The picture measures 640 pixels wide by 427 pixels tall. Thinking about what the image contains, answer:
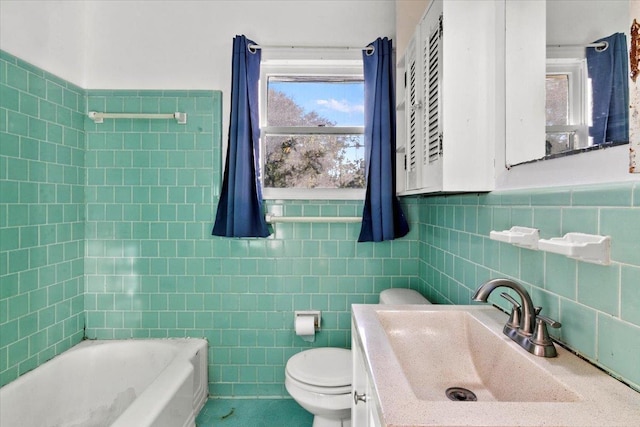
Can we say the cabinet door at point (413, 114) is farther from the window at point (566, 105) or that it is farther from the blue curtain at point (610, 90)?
the blue curtain at point (610, 90)

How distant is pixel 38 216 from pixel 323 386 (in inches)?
67.3

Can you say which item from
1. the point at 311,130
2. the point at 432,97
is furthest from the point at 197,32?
the point at 432,97

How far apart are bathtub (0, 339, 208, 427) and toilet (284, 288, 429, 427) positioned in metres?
0.55

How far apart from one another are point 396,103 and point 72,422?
2.51 m

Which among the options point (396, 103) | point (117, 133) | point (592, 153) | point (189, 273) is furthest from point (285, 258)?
point (592, 153)

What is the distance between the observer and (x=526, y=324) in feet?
2.80

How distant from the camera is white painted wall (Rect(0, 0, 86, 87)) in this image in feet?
5.15

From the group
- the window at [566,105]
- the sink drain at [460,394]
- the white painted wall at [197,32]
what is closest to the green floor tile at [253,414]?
the sink drain at [460,394]

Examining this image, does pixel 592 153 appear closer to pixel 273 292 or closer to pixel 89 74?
pixel 273 292

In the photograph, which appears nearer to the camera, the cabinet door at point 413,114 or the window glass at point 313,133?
the cabinet door at point 413,114

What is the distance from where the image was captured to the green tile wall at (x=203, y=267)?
2.04 metres

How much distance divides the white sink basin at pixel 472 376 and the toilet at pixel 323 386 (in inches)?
22.5

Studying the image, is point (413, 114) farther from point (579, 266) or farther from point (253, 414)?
point (253, 414)

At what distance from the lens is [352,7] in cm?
203
